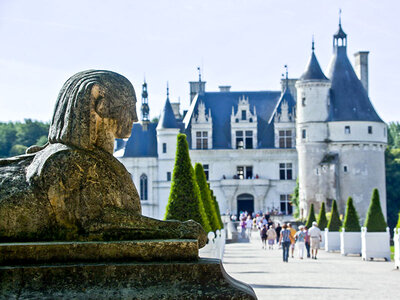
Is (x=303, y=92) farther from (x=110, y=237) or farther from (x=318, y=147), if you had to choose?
(x=110, y=237)

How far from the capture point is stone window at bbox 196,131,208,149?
188ft

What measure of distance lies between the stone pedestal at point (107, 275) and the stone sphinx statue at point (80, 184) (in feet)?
0.51

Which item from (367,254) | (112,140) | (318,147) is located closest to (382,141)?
(318,147)

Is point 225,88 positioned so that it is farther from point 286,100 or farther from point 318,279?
point 318,279

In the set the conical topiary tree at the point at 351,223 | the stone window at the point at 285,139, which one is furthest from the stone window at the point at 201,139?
the conical topiary tree at the point at 351,223

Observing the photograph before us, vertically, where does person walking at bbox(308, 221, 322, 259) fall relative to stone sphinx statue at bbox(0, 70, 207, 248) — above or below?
below

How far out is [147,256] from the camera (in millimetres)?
4008

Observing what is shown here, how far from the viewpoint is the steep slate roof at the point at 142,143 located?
56812mm

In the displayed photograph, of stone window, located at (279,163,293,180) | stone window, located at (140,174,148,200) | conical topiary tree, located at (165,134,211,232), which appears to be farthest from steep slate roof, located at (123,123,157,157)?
conical topiary tree, located at (165,134,211,232)

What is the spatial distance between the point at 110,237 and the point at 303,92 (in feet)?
152

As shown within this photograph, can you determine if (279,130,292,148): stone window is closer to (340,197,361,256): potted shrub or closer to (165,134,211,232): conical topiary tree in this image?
(340,197,361,256): potted shrub

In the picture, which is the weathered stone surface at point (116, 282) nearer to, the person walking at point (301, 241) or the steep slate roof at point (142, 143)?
the person walking at point (301, 241)

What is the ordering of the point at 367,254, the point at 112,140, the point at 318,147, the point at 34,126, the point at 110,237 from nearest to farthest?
1. the point at 110,237
2. the point at 112,140
3. the point at 367,254
4. the point at 318,147
5. the point at 34,126

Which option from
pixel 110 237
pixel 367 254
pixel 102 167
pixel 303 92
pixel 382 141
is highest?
pixel 303 92
